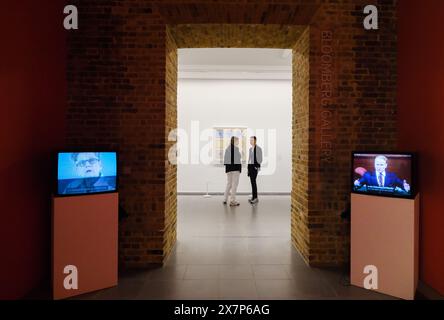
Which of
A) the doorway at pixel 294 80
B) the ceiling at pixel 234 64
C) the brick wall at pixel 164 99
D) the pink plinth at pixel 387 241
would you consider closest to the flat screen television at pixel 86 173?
the brick wall at pixel 164 99

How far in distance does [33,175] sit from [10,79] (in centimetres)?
90

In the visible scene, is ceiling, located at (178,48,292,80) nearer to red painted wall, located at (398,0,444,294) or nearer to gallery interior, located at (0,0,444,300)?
gallery interior, located at (0,0,444,300)

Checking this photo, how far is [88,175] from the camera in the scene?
10.0ft

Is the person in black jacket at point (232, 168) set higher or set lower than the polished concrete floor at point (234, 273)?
higher

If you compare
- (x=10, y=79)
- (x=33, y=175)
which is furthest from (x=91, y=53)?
(x=33, y=175)

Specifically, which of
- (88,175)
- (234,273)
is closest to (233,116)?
(234,273)

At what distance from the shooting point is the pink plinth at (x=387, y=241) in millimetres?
2949

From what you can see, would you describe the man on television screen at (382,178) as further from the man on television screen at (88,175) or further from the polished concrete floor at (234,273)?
the man on television screen at (88,175)

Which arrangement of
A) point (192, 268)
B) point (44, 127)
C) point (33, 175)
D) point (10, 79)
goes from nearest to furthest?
point (10, 79)
point (33, 175)
point (44, 127)
point (192, 268)

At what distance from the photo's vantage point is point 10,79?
263 centimetres

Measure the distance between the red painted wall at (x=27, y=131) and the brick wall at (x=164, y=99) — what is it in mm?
358

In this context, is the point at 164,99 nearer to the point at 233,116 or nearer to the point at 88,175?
the point at 88,175

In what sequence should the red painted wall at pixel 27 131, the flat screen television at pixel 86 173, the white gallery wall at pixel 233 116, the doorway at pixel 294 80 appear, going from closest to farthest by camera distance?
the red painted wall at pixel 27 131 < the flat screen television at pixel 86 173 < the doorway at pixel 294 80 < the white gallery wall at pixel 233 116
